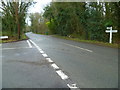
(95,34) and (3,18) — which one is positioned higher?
(3,18)

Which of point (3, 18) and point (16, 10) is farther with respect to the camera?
point (3, 18)

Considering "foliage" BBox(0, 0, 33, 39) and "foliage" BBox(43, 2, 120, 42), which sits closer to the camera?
"foliage" BBox(43, 2, 120, 42)

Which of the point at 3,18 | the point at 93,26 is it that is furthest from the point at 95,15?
the point at 3,18

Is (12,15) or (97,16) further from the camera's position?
(12,15)

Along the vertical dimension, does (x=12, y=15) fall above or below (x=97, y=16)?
above

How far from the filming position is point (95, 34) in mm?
15648

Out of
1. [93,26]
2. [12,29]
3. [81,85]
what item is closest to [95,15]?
[93,26]

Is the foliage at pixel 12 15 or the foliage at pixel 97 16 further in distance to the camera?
the foliage at pixel 12 15

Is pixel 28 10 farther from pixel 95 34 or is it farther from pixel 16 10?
pixel 95 34

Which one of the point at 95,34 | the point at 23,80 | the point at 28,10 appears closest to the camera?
the point at 23,80

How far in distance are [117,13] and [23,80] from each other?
12403mm

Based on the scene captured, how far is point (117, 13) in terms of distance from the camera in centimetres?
1296

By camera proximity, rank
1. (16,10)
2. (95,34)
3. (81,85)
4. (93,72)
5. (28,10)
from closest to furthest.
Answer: (81,85) < (93,72) < (95,34) < (16,10) < (28,10)

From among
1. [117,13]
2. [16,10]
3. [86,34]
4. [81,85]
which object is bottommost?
[81,85]
